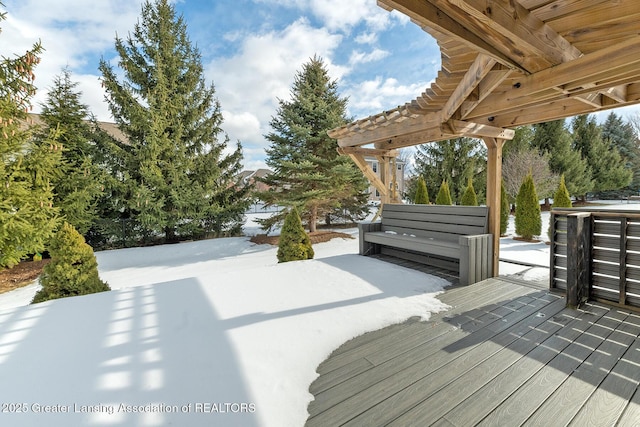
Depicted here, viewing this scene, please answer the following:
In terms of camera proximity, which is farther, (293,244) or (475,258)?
(293,244)

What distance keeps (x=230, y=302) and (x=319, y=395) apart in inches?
67.9

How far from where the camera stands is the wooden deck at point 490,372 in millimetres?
1417

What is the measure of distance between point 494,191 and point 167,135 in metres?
9.38

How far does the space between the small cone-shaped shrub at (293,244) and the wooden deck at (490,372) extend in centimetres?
295

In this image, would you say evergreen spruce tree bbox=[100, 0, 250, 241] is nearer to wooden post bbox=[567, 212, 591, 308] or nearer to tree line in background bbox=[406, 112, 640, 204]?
wooden post bbox=[567, 212, 591, 308]

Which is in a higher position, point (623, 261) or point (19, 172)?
point (19, 172)

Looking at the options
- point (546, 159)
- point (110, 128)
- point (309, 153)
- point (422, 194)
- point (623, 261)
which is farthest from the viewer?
point (110, 128)

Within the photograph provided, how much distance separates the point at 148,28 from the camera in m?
8.99

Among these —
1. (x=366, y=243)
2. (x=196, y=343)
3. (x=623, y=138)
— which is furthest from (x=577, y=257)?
(x=623, y=138)

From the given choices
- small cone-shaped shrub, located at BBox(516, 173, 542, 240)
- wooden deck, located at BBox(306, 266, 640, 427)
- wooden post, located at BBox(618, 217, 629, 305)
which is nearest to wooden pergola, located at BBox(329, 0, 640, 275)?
wooden post, located at BBox(618, 217, 629, 305)

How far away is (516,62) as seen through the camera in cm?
225

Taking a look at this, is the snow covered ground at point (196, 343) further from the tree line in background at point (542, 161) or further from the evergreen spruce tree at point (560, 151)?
the evergreen spruce tree at point (560, 151)

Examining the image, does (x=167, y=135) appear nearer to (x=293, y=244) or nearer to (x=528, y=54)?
(x=293, y=244)

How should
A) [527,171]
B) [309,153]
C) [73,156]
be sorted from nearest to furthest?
[73,156] < [309,153] < [527,171]
